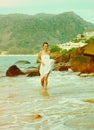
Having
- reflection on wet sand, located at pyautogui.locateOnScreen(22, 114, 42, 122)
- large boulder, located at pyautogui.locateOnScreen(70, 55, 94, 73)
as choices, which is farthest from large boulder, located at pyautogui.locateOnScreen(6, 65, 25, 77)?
reflection on wet sand, located at pyautogui.locateOnScreen(22, 114, 42, 122)

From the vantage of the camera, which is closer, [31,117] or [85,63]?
[31,117]

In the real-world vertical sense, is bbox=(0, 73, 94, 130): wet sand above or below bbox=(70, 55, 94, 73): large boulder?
above

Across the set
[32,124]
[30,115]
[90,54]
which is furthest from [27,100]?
[90,54]

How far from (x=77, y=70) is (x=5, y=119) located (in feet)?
70.8

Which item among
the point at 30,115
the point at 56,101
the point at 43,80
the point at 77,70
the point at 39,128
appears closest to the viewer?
the point at 39,128

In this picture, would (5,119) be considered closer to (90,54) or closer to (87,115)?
(87,115)

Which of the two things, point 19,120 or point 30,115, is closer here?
point 19,120

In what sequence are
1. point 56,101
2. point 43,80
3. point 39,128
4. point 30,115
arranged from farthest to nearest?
point 43,80
point 56,101
point 30,115
point 39,128

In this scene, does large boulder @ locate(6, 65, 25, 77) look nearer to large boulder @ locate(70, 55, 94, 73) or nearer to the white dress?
large boulder @ locate(70, 55, 94, 73)

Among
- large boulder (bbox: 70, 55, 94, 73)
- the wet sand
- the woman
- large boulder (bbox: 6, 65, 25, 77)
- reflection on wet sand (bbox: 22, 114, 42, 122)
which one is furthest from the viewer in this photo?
large boulder (bbox: 6, 65, 25, 77)

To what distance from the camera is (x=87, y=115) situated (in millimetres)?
8555

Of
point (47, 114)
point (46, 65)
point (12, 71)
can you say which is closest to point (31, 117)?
point (47, 114)

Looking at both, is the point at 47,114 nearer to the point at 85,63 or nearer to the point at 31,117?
the point at 31,117

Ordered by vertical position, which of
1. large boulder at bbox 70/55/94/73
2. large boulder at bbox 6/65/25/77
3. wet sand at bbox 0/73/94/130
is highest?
wet sand at bbox 0/73/94/130
